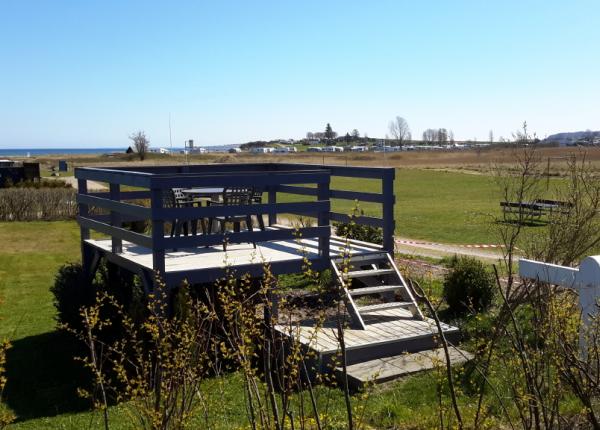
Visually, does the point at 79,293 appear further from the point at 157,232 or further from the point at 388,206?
the point at 388,206

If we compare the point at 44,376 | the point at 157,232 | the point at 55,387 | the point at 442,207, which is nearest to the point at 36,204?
the point at 442,207

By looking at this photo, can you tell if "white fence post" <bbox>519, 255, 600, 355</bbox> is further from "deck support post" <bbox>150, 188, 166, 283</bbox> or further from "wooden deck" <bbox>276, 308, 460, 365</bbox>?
"deck support post" <bbox>150, 188, 166, 283</bbox>

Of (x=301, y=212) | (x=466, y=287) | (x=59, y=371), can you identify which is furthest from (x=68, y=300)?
(x=466, y=287)

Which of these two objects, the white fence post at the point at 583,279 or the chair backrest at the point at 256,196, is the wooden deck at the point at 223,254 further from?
the white fence post at the point at 583,279

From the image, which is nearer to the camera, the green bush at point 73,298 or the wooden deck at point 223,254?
the green bush at point 73,298

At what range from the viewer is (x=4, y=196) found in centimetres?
2259

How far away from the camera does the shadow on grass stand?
675cm

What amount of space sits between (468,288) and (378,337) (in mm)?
1829

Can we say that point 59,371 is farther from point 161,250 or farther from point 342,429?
point 342,429

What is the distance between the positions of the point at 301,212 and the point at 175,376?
5168 millimetres

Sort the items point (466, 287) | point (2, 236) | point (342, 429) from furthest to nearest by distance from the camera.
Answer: point (2, 236)
point (466, 287)
point (342, 429)

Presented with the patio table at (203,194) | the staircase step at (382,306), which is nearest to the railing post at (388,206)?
the staircase step at (382,306)

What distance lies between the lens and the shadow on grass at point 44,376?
6754 mm

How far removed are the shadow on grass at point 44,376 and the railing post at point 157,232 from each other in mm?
1500
